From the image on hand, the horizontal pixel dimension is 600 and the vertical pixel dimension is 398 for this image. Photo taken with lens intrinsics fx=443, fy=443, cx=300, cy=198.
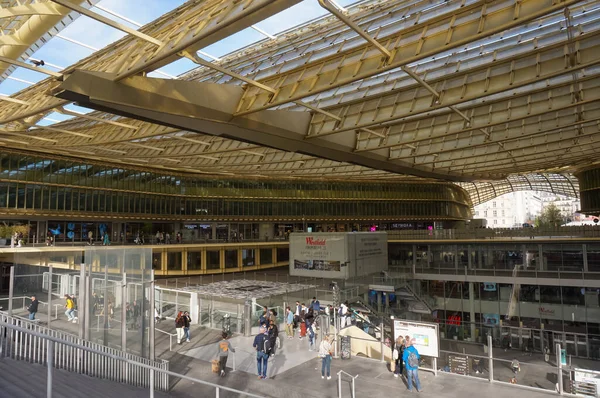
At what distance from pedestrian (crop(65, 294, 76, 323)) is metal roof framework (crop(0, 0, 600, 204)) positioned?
6.64 m

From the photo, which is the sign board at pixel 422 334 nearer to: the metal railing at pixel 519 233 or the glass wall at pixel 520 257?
the glass wall at pixel 520 257

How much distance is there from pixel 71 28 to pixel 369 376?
1616 centimetres

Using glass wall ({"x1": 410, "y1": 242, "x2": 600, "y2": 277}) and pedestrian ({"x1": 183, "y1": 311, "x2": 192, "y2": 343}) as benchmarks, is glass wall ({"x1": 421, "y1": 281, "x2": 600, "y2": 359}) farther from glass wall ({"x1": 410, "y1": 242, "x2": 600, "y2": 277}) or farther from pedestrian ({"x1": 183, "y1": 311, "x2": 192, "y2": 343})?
pedestrian ({"x1": 183, "y1": 311, "x2": 192, "y2": 343})

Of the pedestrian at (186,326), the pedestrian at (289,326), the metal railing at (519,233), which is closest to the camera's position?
the pedestrian at (186,326)

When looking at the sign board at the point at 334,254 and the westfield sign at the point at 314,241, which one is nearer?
the sign board at the point at 334,254

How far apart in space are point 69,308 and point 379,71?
13029mm

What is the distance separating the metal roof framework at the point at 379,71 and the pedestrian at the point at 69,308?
6644 millimetres

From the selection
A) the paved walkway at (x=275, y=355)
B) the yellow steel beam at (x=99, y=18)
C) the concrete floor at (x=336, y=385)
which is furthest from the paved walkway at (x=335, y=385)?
the yellow steel beam at (x=99, y=18)

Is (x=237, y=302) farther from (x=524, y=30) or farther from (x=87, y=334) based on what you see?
(x=524, y=30)

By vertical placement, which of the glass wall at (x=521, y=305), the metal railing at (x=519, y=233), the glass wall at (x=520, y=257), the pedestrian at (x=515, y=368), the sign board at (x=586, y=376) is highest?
the metal railing at (x=519, y=233)

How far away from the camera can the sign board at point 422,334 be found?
502 inches

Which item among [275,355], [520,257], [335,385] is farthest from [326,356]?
[520,257]

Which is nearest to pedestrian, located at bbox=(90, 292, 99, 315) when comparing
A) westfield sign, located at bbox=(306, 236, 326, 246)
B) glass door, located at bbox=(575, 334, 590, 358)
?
glass door, located at bbox=(575, 334, 590, 358)

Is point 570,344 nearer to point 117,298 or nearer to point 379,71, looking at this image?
point 379,71
